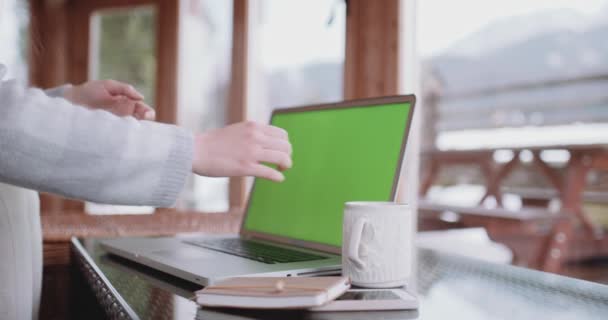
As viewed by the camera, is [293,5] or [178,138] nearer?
[178,138]

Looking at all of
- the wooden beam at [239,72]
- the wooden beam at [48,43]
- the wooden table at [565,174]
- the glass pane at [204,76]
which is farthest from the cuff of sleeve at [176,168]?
the wooden beam at [48,43]

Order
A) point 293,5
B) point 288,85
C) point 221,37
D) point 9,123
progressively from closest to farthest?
point 9,123 < point 293,5 < point 288,85 < point 221,37

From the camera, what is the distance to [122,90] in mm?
854

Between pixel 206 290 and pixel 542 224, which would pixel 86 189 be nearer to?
pixel 206 290

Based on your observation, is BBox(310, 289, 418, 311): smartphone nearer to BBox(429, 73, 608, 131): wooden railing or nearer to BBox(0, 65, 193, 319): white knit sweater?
BBox(0, 65, 193, 319): white knit sweater

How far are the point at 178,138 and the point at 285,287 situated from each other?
0.61 ft

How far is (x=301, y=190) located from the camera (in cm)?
99

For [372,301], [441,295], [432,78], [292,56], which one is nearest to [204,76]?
[292,56]

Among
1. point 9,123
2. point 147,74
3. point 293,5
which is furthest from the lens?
point 147,74

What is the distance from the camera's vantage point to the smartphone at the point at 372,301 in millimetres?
539

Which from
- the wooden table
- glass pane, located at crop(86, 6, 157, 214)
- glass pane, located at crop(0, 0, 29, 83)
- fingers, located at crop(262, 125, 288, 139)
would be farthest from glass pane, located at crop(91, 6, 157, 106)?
fingers, located at crop(262, 125, 288, 139)

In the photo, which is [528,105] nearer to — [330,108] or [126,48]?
[126,48]

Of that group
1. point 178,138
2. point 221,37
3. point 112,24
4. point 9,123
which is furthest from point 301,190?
point 112,24

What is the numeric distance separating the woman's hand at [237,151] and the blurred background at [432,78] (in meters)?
1.43
